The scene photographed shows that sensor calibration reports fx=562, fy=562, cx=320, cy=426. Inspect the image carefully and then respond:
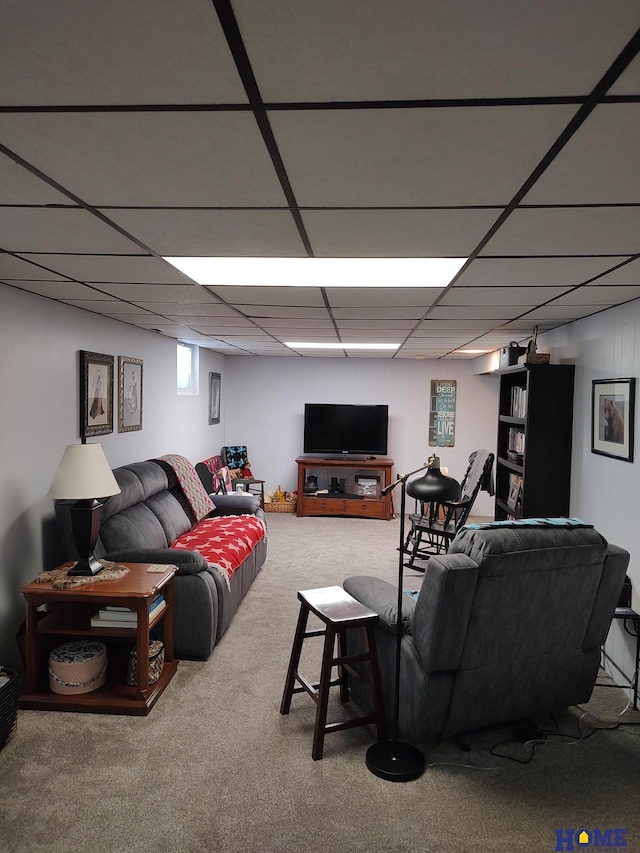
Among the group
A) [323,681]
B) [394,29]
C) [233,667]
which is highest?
[394,29]

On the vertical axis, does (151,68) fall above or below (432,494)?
above

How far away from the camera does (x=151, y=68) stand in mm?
998

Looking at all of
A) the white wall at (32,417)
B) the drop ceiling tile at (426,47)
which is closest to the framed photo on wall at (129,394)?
the white wall at (32,417)

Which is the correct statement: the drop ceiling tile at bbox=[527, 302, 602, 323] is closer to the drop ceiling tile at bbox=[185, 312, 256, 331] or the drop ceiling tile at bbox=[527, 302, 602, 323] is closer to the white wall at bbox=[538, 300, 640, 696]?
the white wall at bbox=[538, 300, 640, 696]

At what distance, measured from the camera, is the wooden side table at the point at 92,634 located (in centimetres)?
287

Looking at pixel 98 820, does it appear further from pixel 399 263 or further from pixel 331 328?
pixel 331 328

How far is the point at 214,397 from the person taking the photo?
295 inches

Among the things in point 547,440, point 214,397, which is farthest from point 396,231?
point 214,397

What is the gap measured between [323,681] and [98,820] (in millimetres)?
995

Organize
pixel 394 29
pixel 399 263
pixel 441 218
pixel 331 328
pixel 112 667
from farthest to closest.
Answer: pixel 331 328 < pixel 112 667 < pixel 399 263 < pixel 441 218 < pixel 394 29

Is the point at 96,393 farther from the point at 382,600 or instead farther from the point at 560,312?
the point at 560,312

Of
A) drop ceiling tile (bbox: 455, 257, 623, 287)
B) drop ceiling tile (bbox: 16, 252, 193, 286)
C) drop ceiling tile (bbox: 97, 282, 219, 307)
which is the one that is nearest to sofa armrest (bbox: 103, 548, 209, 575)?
drop ceiling tile (bbox: 97, 282, 219, 307)

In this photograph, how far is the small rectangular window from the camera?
6.50m

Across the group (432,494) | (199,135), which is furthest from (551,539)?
(199,135)
